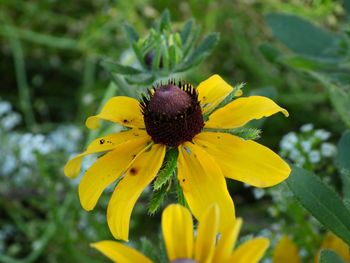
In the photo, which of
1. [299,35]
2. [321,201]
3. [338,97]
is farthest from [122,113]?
[299,35]

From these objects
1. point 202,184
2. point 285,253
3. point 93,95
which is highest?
point 202,184

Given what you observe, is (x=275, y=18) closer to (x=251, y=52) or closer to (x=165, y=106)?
(x=251, y=52)

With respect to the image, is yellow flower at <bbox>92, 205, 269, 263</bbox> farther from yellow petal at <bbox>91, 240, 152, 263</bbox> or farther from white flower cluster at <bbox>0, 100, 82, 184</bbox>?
white flower cluster at <bbox>0, 100, 82, 184</bbox>

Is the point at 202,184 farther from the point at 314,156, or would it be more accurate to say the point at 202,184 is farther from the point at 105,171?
the point at 314,156

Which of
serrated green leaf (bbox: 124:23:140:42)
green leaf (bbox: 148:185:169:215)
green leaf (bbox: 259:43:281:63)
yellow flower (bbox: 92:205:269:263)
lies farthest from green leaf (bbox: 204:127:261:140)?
green leaf (bbox: 259:43:281:63)

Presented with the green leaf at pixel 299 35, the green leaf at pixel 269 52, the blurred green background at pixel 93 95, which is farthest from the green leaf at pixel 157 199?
the green leaf at pixel 299 35
